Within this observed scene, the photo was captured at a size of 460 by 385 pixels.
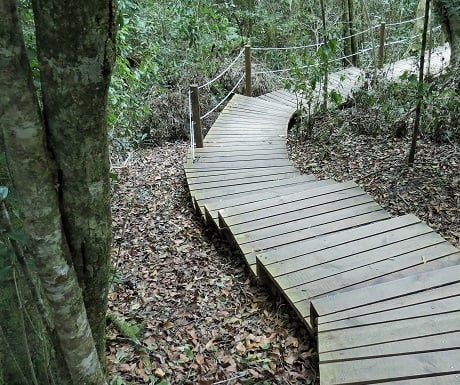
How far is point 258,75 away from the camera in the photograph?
9133 mm

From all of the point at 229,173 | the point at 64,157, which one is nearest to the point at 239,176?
the point at 229,173

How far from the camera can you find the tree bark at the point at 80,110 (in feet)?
3.84

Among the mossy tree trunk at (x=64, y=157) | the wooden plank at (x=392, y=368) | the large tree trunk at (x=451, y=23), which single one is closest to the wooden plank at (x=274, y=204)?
the wooden plank at (x=392, y=368)

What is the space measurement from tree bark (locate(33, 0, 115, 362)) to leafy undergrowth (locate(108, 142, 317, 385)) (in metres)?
Answer: 1.22

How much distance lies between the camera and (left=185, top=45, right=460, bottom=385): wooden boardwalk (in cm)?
196

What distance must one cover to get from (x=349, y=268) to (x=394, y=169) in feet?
7.08

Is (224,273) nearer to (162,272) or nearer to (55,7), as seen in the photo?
(162,272)

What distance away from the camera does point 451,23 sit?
18.7ft

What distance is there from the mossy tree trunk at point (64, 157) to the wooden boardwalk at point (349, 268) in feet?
3.98

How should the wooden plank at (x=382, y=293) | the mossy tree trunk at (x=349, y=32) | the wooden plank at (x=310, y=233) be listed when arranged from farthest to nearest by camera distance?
the mossy tree trunk at (x=349, y=32), the wooden plank at (x=310, y=233), the wooden plank at (x=382, y=293)

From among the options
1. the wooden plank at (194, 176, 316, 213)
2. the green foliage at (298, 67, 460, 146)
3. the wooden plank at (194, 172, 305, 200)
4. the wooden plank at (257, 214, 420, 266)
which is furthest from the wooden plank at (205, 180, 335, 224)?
the green foliage at (298, 67, 460, 146)

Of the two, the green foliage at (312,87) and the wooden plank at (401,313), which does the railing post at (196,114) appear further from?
the wooden plank at (401,313)

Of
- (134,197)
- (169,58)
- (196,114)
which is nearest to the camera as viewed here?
(134,197)

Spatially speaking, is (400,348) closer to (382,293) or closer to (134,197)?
(382,293)
